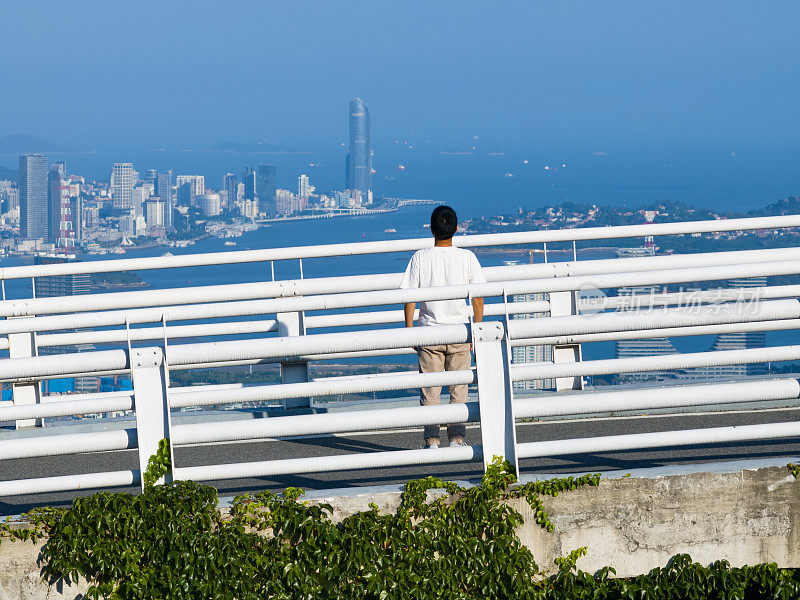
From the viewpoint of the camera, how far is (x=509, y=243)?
826cm

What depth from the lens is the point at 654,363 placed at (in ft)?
17.1

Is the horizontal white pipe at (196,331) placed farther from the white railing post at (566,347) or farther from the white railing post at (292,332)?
the white railing post at (566,347)

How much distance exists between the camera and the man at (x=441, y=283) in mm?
6180

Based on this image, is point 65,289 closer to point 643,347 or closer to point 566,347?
point 643,347

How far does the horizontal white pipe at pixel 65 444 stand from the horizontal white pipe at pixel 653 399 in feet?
6.36

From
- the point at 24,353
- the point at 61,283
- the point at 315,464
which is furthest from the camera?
the point at 61,283

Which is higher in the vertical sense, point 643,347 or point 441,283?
point 441,283

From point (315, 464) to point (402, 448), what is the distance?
1963 mm

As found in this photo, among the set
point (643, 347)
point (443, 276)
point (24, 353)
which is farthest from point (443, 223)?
point (643, 347)

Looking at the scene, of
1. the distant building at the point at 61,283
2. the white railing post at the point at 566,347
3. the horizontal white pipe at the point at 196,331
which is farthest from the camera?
the distant building at the point at 61,283

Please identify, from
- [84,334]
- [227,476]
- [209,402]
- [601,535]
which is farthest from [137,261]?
[601,535]

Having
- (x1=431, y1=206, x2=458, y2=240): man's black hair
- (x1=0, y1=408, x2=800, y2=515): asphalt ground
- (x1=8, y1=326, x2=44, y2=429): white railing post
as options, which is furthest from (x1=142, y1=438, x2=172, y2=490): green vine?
(x1=8, y1=326, x2=44, y2=429): white railing post

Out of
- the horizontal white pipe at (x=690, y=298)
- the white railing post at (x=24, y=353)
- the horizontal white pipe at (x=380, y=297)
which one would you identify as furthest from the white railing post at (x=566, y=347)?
the white railing post at (x=24, y=353)

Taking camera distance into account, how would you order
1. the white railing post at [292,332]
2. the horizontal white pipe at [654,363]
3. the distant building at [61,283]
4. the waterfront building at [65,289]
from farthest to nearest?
the distant building at [61,283] → the waterfront building at [65,289] → the white railing post at [292,332] → the horizontal white pipe at [654,363]
